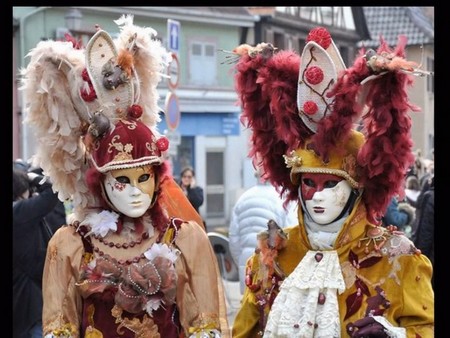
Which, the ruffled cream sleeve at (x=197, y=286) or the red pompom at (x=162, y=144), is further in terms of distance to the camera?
the red pompom at (x=162, y=144)

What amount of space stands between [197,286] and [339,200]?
0.83 meters

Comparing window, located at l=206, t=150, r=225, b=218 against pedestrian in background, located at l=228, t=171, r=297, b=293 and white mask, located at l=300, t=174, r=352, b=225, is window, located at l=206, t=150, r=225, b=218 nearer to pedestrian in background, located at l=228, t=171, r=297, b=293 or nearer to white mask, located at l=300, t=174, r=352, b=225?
pedestrian in background, located at l=228, t=171, r=297, b=293

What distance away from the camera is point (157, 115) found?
5770 mm

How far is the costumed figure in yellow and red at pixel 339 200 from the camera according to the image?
16.8ft

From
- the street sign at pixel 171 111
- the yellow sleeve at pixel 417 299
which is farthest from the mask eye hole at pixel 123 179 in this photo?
the street sign at pixel 171 111

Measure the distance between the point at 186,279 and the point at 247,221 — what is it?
122 inches

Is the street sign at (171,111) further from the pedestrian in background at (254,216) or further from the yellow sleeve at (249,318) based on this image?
the yellow sleeve at (249,318)

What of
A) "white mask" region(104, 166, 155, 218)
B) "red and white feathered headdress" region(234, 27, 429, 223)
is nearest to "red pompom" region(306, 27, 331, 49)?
"red and white feathered headdress" region(234, 27, 429, 223)

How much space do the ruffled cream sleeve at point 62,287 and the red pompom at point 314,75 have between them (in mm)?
1403

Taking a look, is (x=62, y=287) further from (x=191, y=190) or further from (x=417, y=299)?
(x=191, y=190)

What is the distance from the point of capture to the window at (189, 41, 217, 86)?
2756cm
